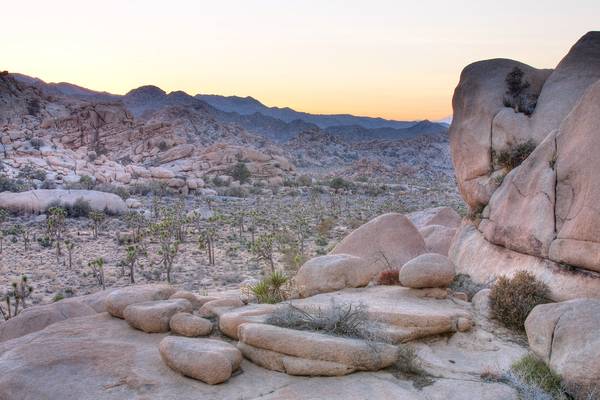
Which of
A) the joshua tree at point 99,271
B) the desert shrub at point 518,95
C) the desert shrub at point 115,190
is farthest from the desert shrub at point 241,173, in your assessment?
the desert shrub at point 518,95

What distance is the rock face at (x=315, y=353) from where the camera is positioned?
7.00 meters

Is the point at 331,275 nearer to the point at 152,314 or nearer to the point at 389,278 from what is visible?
the point at 389,278

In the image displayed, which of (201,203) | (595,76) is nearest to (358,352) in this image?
(595,76)

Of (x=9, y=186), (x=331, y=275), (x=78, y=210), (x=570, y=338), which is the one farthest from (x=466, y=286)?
(x=9, y=186)

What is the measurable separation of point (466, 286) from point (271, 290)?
4.83m

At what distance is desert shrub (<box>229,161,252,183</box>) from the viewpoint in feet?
197

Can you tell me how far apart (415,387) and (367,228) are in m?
8.87

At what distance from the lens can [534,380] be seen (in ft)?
21.8

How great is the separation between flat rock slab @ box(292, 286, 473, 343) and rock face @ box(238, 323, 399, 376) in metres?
0.90

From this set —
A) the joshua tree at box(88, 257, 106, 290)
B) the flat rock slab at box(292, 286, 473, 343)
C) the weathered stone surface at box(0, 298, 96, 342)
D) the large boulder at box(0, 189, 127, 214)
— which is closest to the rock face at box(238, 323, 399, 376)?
the flat rock slab at box(292, 286, 473, 343)

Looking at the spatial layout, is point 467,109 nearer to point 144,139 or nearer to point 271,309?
point 271,309

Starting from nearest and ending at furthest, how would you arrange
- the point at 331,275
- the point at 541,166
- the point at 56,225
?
the point at 331,275 → the point at 541,166 → the point at 56,225

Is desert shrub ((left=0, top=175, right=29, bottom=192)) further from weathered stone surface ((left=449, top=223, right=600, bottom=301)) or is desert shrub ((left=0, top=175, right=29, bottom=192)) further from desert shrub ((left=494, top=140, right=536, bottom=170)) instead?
desert shrub ((left=494, top=140, right=536, bottom=170))

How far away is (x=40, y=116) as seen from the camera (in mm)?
77812
